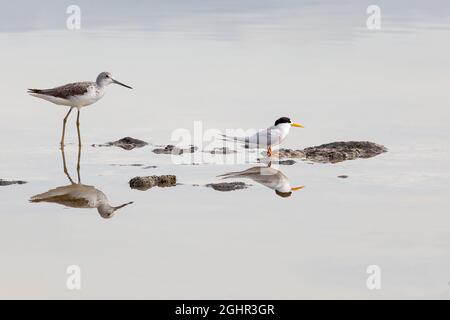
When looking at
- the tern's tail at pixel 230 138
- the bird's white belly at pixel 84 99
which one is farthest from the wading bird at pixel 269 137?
the bird's white belly at pixel 84 99

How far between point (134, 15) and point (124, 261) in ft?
62.8

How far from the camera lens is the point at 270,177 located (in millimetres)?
12758

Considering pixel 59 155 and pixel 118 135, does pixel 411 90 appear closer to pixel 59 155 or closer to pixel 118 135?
pixel 118 135

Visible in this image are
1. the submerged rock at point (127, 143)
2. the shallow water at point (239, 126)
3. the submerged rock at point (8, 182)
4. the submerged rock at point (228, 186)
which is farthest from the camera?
the submerged rock at point (127, 143)

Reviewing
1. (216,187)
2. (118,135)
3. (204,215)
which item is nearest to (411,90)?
(118,135)

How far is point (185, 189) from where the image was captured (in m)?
12.0

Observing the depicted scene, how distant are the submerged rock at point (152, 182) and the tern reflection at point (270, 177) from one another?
783 mm

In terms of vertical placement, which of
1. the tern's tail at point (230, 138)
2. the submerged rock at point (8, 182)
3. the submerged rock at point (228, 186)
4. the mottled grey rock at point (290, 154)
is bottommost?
the submerged rock at point (228, 186)

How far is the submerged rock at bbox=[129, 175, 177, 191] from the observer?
39.7 feet

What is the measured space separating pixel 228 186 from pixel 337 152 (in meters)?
2.29

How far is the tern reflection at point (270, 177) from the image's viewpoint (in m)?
12.1

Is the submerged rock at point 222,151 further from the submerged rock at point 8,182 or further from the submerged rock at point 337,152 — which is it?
the submerged rock at point 8,182

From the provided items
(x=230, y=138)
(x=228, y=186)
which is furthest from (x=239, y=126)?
(x=228, y=186)

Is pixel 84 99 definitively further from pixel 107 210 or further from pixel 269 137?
pixel 107 210
